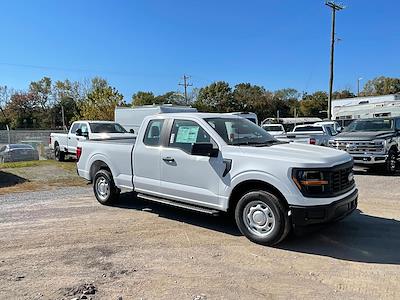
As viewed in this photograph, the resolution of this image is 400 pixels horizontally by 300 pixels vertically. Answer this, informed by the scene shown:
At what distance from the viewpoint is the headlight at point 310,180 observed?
5223 mm

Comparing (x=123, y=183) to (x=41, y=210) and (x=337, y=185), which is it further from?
(x=337, y=185)

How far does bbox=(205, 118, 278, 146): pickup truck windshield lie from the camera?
20.5ft

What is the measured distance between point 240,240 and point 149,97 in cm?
7751

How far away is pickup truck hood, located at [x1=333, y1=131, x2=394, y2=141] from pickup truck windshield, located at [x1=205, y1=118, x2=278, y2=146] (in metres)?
7.47

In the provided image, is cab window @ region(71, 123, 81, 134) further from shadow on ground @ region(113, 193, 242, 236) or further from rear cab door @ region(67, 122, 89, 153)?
shadow on ground @ region(113, 193, 242, 236)

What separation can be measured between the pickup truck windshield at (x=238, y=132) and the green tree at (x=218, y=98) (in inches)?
2861

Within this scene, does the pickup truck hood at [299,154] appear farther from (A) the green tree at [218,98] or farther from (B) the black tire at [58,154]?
(A) the green tree at [218,98]

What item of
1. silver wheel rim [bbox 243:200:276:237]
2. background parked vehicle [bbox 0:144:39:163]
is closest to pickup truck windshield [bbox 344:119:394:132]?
silver wheel rim [bbox 243:200:276:237]

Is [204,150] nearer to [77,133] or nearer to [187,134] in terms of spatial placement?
[187,134]

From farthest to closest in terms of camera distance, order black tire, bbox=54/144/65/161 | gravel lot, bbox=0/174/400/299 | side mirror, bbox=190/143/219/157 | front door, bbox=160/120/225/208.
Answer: black tire, bbox=54/144/65/161
front door, bbox=160/120/225/208
side mirror, bbox=190/143/219/157
gravel lot, bbox=0/174/400/299

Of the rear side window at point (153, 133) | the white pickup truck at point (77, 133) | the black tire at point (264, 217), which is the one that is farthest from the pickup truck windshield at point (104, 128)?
the black tire at point (264, 217)

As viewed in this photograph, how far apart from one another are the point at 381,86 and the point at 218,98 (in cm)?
4221

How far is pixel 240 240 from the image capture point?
584 centimetres

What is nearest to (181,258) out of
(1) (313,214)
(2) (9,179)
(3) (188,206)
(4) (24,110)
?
(3) (188,206)
